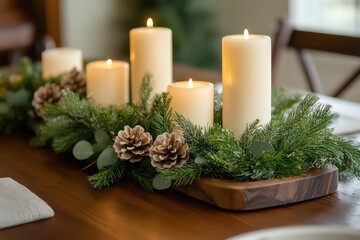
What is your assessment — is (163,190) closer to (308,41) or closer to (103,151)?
(103,151)

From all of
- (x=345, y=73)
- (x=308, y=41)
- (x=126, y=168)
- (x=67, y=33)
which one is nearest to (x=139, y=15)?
(x=67, y=33)

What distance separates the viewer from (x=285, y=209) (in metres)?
1.01

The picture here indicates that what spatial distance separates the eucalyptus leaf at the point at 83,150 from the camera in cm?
122

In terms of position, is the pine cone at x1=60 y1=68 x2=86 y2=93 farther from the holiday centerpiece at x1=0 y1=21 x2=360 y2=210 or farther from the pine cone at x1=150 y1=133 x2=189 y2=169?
the pine cone at x1=150 y1=133 x2=189 y2=169

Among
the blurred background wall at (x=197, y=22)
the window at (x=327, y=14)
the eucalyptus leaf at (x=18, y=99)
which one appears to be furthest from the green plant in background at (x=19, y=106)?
the window at (x=327, y=14)

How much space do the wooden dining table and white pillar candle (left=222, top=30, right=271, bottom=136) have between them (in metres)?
0.14

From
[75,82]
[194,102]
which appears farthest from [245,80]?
[75,82]

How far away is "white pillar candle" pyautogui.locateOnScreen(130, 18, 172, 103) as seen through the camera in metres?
1.30

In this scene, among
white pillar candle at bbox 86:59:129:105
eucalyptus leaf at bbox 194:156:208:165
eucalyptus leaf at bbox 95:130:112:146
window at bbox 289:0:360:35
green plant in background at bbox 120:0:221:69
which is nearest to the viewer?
eucalyptus leaf at bbox 194:156:208:165

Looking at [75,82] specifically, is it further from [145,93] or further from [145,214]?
[145,214]

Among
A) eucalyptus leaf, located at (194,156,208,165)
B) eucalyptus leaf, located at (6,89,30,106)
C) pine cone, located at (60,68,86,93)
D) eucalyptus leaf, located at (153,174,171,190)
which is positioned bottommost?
eucalyptus leaf, located at (153,174,171,190)

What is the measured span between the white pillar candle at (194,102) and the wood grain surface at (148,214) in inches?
4.6

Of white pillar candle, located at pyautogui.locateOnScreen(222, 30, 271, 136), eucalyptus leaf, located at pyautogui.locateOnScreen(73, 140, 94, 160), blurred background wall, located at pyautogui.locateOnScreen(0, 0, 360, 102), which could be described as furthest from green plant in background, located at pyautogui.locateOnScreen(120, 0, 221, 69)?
white pillar candle, located at pyautogui.locateOnScreen(222, 30, 271, 136)

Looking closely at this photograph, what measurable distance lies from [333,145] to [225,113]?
16cm
